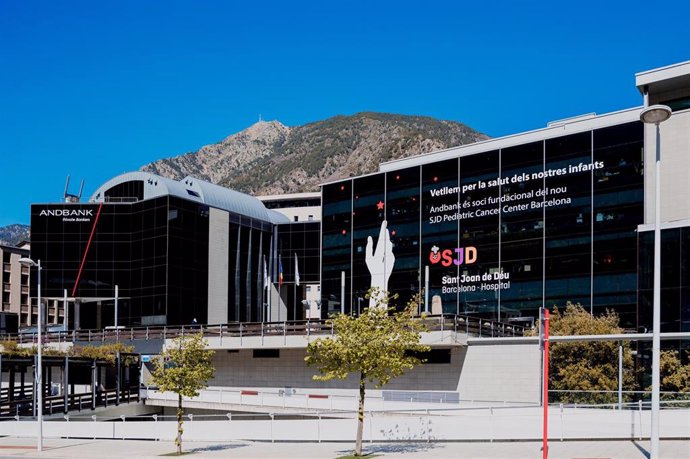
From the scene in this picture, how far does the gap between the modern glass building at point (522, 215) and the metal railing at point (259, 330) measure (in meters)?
8.69

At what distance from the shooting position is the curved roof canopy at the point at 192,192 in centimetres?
8681

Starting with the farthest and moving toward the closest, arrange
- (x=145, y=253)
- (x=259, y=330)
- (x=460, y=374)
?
(x=145, y=253) → (x=259, y=330) → (x=460, y=374)

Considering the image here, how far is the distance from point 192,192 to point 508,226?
108ft

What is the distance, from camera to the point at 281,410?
45719 mm

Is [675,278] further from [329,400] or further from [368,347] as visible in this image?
[368,347]

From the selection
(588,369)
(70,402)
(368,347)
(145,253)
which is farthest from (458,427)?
(145,253)

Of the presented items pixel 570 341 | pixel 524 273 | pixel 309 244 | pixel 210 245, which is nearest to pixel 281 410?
pixel 570 341

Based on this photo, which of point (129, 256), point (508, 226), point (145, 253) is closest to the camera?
point (508, 226)

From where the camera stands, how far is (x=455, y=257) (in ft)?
273

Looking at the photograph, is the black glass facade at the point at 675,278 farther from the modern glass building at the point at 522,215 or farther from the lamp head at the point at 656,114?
the lamp head at the point at 656,114

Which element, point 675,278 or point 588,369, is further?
point 675,278

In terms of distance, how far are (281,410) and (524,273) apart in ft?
125

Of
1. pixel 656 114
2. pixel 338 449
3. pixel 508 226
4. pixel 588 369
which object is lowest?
pixel 338 449

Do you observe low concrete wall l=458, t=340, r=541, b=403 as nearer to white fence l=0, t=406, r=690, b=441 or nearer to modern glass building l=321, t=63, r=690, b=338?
white fence l=0, t=406, r=690, b=441
